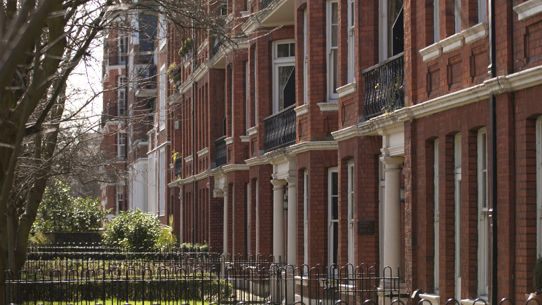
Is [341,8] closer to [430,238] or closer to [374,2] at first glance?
[374,2]

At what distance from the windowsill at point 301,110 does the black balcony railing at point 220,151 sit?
11.9 metres

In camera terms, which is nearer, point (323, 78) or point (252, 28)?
point (323, 78)

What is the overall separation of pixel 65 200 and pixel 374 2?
1425 inches

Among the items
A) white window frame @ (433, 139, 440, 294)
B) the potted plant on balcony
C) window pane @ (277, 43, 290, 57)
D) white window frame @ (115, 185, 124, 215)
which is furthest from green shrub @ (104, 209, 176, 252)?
white window frame @ (115, 185, 124, 215)

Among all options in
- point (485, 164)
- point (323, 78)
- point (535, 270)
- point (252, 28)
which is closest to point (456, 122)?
point (485, 164)

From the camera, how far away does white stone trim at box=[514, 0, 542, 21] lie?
12.4 metres

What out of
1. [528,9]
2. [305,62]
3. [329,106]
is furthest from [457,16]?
[305,62]

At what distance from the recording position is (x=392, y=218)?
18188mm

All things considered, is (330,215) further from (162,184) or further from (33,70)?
(162,184)

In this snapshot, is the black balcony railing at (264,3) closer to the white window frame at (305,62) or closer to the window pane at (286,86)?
the window pane at (286,86)

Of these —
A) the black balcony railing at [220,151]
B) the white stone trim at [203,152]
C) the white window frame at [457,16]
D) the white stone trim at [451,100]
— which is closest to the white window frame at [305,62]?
the white stone trim at [451,100]

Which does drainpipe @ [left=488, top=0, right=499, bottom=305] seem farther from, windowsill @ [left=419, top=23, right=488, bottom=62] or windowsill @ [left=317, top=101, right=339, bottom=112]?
windowsill @ [left=317, top=101, right=339, bottom=112]

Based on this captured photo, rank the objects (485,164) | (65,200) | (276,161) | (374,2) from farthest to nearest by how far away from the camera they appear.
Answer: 1. (65,200)
2. (276,161)
3. (374,2)
4. (485,164)

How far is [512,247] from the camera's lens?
511 inches
